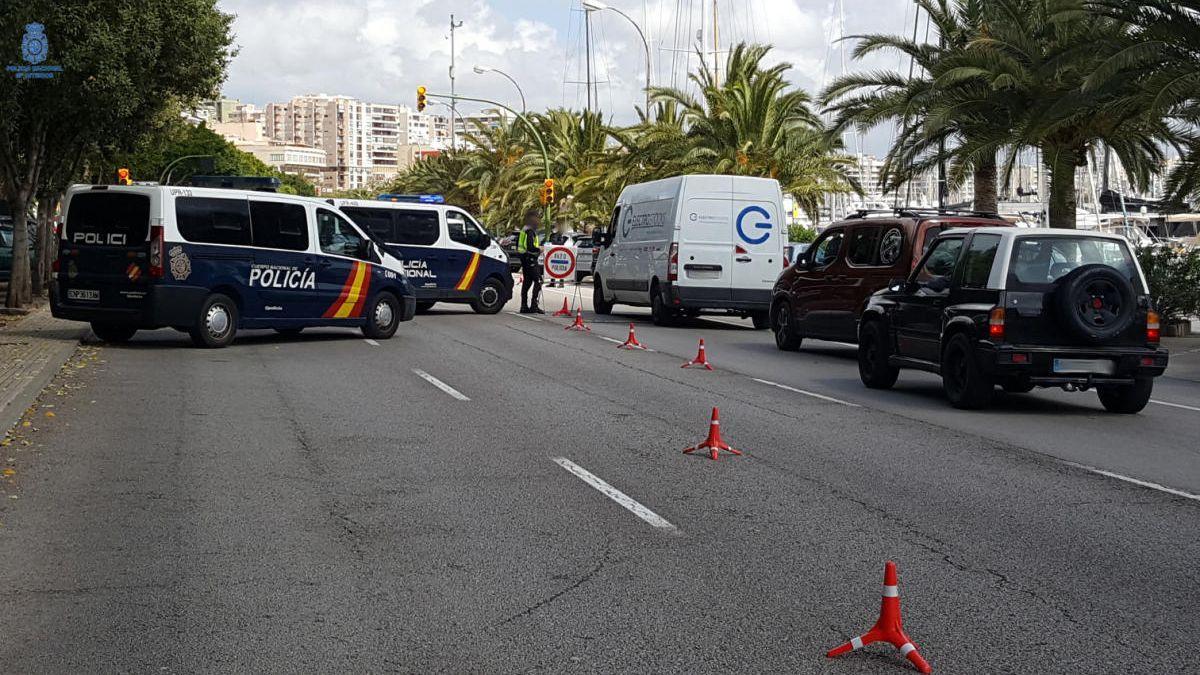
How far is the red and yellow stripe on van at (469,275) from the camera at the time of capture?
2748 cm

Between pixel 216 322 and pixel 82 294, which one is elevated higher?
pixel 82 294

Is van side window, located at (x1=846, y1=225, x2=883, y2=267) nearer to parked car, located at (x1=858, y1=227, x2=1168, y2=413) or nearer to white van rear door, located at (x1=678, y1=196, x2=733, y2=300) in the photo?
parked car, located at (x1=858, y1=227, x2=1168, y2=413)

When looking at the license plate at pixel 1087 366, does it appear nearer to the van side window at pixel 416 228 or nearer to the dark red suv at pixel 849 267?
the dark red suv at pixel 849 267

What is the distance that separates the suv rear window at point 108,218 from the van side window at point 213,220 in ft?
1.54

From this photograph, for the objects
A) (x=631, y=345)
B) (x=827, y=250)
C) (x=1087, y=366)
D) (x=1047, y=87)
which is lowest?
(x=631, y=345)

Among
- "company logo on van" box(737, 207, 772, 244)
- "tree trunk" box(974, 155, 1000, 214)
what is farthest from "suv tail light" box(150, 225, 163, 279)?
"tree trunk" box(974, 155, 1000, 214)

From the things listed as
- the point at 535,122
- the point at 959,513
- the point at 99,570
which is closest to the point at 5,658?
the point at 99,570

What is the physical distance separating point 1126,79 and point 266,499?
55.3ft

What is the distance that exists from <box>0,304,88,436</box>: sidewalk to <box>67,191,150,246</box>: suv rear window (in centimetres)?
150

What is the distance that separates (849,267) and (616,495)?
10.9m

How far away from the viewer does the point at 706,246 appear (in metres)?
A: 24.7

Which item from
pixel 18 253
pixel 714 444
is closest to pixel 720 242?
pixel 18 253

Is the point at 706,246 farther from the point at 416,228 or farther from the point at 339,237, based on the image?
the point at 339,237

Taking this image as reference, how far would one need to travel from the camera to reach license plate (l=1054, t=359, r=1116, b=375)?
505 inches
